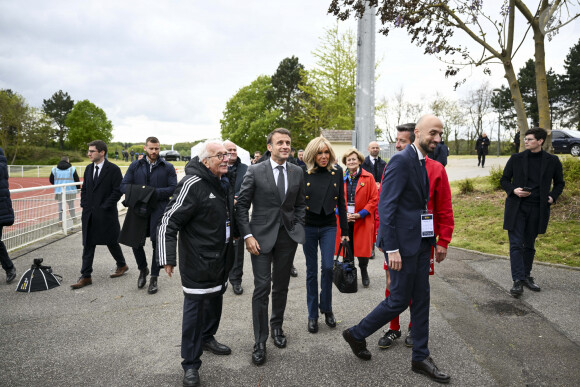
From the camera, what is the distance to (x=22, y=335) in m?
3.95

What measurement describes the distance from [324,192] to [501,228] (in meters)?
6.47

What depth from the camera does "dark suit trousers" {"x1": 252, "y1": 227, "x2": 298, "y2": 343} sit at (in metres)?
3.50

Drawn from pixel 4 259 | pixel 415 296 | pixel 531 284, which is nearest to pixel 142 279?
pixel 4 259

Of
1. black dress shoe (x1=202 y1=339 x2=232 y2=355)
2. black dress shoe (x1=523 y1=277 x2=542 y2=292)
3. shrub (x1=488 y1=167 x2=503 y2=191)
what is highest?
shrub (x1=488 y1=167 x2=503 y2=191)

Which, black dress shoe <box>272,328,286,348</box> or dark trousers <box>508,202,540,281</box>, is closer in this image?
black dress shoe <box>272,328,286,348</box>

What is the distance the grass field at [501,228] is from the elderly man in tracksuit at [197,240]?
6.19 m

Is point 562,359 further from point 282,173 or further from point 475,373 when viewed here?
point 282,173

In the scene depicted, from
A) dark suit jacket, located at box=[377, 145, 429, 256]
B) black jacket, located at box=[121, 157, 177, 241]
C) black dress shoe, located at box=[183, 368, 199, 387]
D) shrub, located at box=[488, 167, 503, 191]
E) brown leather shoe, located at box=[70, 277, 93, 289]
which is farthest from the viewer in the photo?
shrub, located at box=[488, 167, 503, 191]

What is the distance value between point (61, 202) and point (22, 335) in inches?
250

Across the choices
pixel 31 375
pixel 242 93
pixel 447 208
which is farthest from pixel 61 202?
pixel 242 93

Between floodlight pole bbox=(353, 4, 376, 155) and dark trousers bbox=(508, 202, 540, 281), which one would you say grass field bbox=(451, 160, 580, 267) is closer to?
dark trousers bbox=(508, 202, 540, 281)

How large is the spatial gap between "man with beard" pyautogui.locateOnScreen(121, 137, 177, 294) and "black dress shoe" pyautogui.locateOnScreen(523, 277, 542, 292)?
5.20 m

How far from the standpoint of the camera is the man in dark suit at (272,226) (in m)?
3.51

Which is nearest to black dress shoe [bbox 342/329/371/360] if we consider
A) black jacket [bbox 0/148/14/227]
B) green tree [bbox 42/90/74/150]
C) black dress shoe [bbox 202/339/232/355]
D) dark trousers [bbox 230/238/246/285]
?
black dress shoe [bbox 202/339/232/355]
